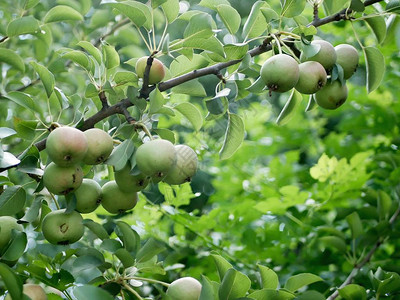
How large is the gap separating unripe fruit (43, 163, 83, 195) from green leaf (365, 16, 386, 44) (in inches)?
35.6

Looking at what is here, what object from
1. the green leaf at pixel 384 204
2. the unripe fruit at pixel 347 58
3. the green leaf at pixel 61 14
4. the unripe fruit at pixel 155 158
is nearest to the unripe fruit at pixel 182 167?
the unripe fruit at pixel 155 158

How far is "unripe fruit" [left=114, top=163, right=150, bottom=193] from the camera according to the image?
1.33 m

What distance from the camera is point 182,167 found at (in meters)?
1.34

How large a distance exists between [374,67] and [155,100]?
0.69m

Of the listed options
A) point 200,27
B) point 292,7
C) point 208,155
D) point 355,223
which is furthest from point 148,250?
point 208,155

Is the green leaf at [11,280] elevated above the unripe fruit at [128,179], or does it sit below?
below

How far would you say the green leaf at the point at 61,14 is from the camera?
1.76 meters

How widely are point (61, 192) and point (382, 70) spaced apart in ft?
3.14

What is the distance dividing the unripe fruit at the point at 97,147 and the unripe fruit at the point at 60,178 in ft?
0.15

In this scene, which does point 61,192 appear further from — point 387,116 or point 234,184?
point 387,116

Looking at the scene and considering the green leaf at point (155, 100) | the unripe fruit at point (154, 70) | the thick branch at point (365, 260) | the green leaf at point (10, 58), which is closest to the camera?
the green leaf at point (155, 100)

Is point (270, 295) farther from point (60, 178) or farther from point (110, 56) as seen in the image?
point (110, 56)

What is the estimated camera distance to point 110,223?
226 cm

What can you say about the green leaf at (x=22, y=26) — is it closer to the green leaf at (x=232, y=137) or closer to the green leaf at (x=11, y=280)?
the green leaf at (x=232, y=137)
